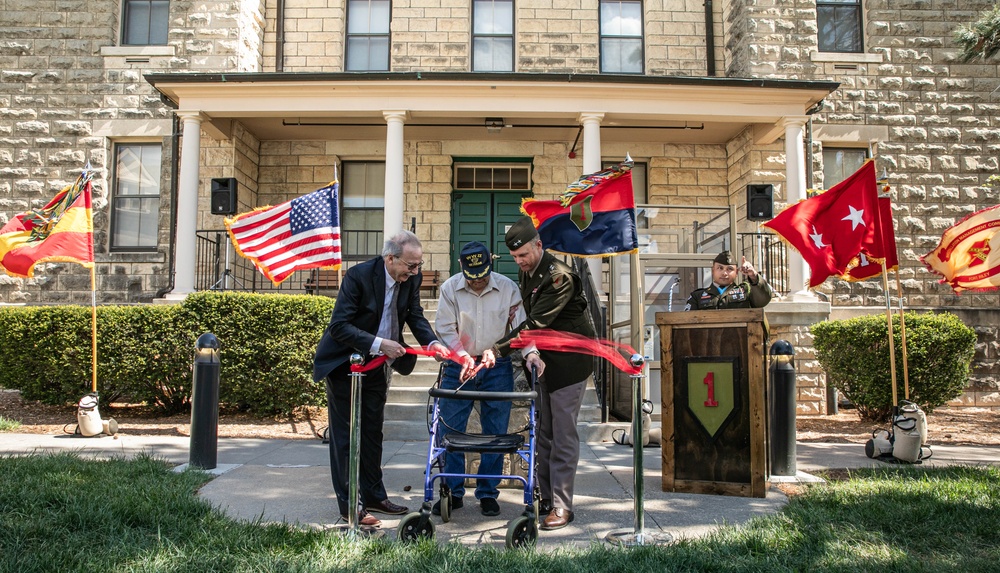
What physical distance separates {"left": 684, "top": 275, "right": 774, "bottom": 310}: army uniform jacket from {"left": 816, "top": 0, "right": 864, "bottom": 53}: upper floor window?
9983 millimetres

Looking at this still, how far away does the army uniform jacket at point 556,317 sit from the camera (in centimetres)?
467

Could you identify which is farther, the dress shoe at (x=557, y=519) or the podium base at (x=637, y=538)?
the dress shoe at (x=557, y=519)

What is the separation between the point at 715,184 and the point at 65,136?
41.4ft

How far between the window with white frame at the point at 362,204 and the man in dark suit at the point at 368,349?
973 cm

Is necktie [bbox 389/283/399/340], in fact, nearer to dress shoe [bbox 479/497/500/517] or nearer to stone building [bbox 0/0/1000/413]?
dress shoe [bbox 479/497/500/517]

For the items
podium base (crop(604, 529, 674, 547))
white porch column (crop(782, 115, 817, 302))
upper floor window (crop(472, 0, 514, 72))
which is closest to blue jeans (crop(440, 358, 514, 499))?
podium base (crop(604, 529, 674, 547))

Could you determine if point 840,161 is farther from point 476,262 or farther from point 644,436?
point 476,262

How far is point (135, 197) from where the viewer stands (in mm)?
13797

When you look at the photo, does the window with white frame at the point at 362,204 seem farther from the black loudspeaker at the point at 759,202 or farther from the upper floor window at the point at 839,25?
the upper floor window at the point at 839,25

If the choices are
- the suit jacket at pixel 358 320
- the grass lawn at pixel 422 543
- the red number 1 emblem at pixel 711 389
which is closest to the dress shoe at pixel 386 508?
the grass lawn at pixel 422 543

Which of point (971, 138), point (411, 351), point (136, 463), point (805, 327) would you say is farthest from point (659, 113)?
point (136, 463)

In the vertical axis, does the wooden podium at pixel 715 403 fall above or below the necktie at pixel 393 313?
below

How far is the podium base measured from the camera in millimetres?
4161

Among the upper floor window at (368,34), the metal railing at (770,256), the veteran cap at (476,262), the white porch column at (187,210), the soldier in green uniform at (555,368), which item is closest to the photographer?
the soldier in green uniform at (555,368)
